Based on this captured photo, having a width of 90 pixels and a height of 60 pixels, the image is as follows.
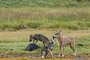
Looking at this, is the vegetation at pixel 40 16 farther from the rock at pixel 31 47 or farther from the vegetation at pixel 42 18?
the rock at pixel 31 47

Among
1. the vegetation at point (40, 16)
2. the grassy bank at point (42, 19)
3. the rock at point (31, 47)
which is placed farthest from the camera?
the vegetation at point (40, 16)

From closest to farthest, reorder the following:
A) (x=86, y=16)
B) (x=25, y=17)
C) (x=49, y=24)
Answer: (x=49, y=24)
(x=25, y=17)
(x=86, y=16)

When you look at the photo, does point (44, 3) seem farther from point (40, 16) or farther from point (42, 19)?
point (42, 19)

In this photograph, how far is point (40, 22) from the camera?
49062 mm

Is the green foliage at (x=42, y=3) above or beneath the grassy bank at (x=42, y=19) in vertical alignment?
above

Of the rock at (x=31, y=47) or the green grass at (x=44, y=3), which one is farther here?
the green grass at (x=44, y=3)

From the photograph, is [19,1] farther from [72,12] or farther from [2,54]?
[2,54]

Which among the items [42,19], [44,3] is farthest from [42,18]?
[44,3]

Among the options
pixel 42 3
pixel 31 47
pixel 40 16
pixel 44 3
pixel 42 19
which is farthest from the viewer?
pixel 44 3

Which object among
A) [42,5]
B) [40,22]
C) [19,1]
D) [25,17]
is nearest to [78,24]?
[40,22]

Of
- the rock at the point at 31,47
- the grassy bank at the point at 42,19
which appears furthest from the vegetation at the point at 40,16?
the rock at the point at 31,47

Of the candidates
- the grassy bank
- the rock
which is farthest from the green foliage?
the rock

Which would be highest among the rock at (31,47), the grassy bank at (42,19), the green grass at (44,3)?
the rock at (31,47)

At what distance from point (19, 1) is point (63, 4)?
11027 mm
